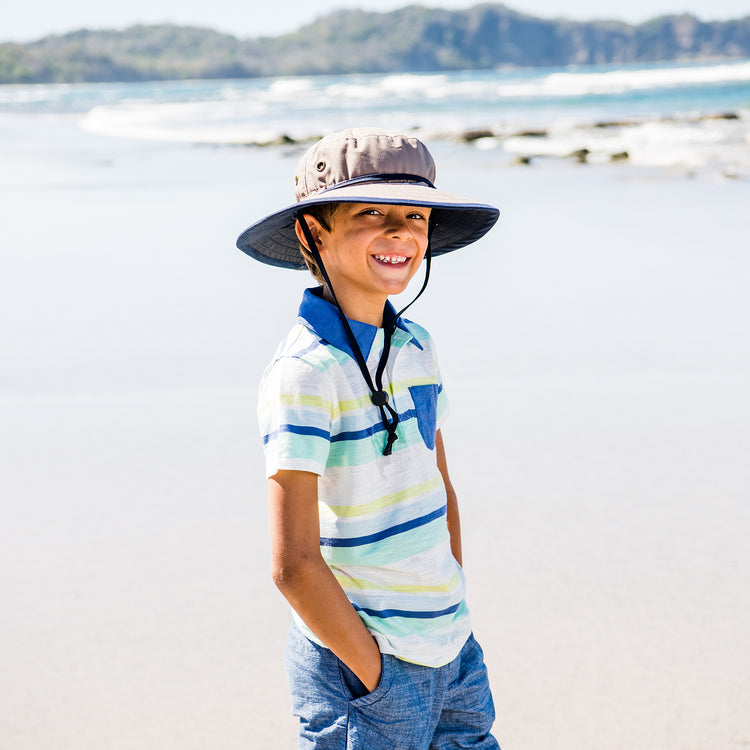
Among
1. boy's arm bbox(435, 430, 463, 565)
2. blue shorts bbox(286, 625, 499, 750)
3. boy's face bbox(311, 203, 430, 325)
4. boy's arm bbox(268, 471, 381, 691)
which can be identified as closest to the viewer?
boy's arm bbox(268, 471, 381, 691)

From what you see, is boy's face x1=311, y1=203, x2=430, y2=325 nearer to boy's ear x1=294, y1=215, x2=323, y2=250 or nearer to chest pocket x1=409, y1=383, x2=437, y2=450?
boy's ear x1=294, y1=215, x2=323, y2=250

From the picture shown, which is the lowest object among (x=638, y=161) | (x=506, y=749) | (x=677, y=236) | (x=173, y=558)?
(x=506, y=749)

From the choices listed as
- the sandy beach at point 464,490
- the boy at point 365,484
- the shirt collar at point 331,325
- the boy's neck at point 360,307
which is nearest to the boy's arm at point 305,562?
the boy at point 365,484

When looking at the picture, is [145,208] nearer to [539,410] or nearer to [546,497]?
[539,410]

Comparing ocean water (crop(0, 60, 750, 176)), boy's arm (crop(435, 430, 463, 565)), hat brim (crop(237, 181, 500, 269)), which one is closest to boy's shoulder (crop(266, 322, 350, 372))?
hat brim (crop(237, 181, 500, 269))

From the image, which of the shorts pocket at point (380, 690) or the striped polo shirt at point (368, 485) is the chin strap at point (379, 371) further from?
the shorts pocket at point (380, 690)

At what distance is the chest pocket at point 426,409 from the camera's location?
165 cm

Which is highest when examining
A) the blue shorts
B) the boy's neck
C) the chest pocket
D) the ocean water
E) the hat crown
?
the ocean water

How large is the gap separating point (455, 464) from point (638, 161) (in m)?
11.5

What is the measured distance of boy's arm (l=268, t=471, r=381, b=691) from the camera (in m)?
1.43

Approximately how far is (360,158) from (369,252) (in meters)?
0.16

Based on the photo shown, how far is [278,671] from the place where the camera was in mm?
2611

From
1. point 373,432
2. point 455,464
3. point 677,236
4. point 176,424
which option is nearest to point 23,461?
point 176,424

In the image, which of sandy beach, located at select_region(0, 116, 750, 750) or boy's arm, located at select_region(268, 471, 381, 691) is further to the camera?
sandy beach, located at select_region(0, 116, 750, 750)
